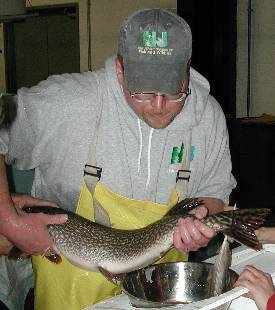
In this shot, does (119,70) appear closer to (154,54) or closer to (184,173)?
(154,54)

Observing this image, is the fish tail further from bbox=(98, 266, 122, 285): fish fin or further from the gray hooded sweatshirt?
bbox=(98, 266, 122, 285): fish fin

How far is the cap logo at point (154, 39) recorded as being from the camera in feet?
7.55

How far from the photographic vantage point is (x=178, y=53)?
232 cm

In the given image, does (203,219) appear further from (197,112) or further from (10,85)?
(10,85)

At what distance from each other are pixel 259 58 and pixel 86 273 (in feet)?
17.9

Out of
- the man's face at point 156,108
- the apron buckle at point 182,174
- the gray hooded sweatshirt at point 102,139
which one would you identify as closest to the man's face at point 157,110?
the man's face at point 156,108

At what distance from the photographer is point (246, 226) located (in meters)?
2.28

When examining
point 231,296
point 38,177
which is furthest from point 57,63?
point 231,296

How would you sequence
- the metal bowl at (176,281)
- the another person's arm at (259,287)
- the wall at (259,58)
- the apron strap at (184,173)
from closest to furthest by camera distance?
the another person's arm at (259,287)
the metal bowl at (176,281)
the apron strap at (184,173)
the wall at (259,58)

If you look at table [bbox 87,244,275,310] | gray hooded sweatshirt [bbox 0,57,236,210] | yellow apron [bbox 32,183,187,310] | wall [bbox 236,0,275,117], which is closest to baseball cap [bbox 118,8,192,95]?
gray hooded sweatshirt [bbox 0,57,236,210]

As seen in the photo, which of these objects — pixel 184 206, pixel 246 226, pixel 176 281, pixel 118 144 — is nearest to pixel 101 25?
pixel 118 144

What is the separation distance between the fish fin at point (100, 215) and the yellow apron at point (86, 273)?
0.7 inches

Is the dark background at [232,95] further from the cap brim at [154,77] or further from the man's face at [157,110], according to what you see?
the cap brim at [154,77]

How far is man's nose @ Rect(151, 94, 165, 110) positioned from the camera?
235 centimetres
